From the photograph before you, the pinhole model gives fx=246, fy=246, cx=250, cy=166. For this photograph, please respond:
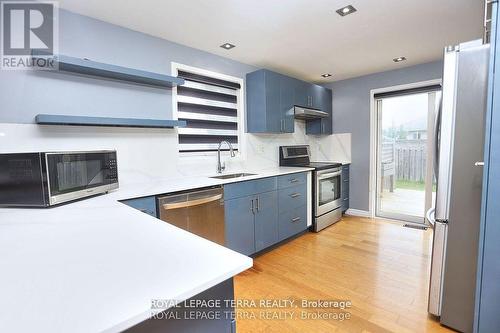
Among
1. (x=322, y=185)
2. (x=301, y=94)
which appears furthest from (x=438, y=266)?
(x=301, y=94)

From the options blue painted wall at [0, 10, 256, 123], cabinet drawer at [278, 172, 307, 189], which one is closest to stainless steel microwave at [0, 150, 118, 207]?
blue painted wall at [0, 10, 256, 123]

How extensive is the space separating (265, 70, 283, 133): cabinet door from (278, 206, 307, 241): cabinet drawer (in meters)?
1.11

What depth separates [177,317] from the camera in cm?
66

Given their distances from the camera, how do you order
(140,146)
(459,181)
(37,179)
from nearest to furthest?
1. (37,179)
2. (459,181)
3. (140,146)

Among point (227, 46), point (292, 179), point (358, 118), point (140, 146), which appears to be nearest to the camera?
point (140, 146)

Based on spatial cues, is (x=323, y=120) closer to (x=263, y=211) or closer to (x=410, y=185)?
(x=410, y=185)

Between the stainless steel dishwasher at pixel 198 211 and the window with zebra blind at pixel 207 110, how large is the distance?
80 centimetres

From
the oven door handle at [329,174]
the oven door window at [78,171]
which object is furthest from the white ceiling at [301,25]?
the oven door handle at [329,174]

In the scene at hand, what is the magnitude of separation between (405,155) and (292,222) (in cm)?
227

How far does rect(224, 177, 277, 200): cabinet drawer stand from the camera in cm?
241

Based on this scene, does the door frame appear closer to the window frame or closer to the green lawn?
Result: the green lawn

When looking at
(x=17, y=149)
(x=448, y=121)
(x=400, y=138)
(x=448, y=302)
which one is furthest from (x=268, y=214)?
(x=400, y=138)

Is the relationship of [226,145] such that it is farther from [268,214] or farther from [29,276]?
[29,276]

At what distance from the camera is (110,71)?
1.96 m
